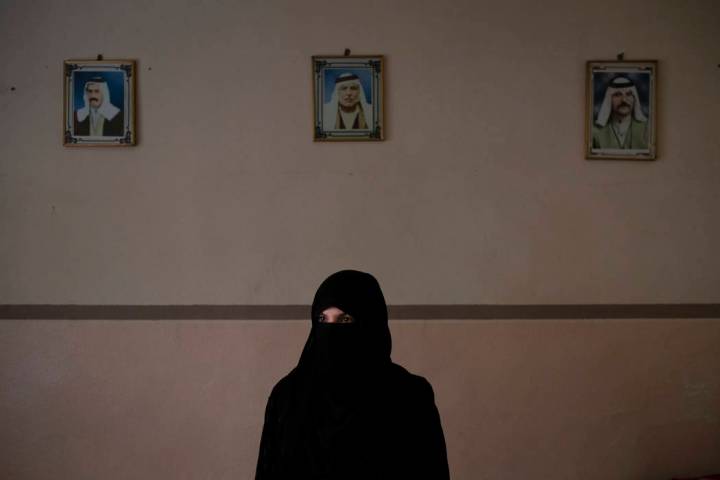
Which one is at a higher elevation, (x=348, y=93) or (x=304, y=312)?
(x=348, y=93)

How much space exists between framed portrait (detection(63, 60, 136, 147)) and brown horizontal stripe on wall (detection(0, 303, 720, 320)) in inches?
30.2

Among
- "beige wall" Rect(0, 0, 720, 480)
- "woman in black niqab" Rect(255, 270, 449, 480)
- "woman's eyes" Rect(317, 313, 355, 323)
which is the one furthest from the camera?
"beige wall" Rect(0, 0, 720, 480)

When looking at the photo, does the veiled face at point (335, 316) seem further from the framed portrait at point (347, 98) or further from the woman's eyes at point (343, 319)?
the framed portrait at point (347, 98)

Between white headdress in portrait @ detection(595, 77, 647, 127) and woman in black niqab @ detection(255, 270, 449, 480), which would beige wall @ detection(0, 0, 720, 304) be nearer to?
white headdress in portrait @ detection(595, 77, 647, 127)

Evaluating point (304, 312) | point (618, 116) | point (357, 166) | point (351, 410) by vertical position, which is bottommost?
point (351, 410)

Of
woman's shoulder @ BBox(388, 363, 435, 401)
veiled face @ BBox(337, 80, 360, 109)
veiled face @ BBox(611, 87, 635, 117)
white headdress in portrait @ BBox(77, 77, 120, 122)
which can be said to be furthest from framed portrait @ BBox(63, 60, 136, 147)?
veiled face @ BBox(611, 87, 635, 117)

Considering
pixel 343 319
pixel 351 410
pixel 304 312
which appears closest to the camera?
pixel 351 410

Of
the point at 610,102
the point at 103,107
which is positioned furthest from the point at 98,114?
the point at 610,102

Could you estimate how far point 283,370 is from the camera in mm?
2770

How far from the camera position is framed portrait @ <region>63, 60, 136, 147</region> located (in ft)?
9.16

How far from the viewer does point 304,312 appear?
278cm

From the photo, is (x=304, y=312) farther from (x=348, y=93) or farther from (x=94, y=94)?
(x=94, y=94)

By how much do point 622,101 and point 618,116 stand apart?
7 centimetres

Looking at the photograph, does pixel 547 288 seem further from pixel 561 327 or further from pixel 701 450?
pixel 701 450
